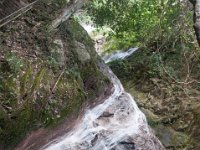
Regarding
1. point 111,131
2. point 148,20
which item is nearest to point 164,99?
point 148,20

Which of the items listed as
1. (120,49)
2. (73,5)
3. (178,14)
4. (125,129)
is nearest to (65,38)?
(73,5)

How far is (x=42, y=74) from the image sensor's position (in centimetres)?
604

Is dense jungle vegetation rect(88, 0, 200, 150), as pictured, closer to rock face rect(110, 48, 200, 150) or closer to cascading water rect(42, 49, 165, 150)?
rock face rect(110, 48, 200, 150)

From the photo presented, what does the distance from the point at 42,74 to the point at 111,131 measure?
6.24 ft

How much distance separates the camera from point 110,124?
722 cm

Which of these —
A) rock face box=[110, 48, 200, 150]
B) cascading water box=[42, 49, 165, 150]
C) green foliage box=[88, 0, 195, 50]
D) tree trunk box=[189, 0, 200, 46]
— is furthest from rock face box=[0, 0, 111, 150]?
tree trunk box=[189, 0, 200, 46]

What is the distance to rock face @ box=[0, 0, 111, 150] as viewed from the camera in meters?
5.41

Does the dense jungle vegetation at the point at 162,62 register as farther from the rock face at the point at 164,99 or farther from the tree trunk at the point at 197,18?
the tree trunk at the point at 197,18

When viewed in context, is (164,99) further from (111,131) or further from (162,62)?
(111,131)

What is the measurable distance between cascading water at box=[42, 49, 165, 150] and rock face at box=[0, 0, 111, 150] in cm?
31

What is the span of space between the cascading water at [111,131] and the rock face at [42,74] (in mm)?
306

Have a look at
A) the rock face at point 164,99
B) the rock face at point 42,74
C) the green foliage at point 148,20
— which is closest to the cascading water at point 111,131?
the rock face at point 42,74

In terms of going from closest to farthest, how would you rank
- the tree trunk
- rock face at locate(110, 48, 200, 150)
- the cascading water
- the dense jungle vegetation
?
the tree trunk → the cascading water → rock face at locate(110, 48, 200, 150) → the dense jungle vegetation

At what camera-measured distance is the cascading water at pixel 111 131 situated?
251 inches
